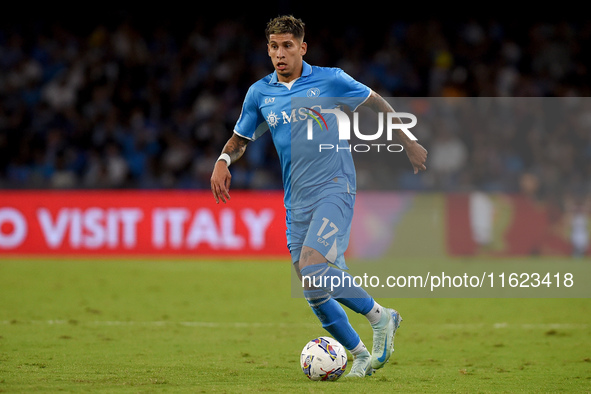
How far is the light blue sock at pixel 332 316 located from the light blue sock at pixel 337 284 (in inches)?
2.3

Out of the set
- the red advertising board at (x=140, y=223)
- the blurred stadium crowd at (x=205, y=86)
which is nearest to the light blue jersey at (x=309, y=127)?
the red advertising board at (x=140, y=223)

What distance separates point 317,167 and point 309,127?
0.28 m

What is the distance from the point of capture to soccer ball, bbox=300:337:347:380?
562 cm

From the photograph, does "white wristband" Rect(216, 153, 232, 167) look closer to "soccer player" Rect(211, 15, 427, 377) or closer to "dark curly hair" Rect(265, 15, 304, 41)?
"soccer player" Rect(211, 15, 427, 377)

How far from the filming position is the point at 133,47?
19.0 metres

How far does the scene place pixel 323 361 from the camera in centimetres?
563

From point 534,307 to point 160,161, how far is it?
917 cm

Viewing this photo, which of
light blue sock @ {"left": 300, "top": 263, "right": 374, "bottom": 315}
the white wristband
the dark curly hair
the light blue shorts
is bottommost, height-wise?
light blue sock @ {"left": 300, "top": 263, "right": 374, "bottom": 315}

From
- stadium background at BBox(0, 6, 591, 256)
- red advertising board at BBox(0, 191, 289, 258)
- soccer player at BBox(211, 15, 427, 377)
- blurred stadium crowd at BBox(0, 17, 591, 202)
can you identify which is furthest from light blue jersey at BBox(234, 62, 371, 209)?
blurred stadium crowd at BBox(0, 17, 591, 202)

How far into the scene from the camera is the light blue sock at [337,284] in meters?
5.54

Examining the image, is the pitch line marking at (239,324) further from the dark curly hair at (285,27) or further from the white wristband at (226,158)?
the dark curly hair at (285,27)

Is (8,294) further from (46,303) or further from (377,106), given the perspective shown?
(377,106)

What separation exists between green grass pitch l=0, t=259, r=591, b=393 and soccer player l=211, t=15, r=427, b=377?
0.43 meters

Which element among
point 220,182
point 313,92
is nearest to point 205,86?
point 313,92
